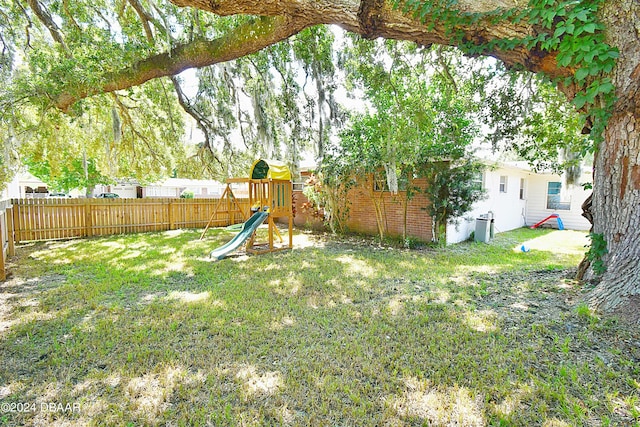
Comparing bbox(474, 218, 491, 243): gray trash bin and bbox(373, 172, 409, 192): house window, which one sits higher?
bbox(373, 172, 409, 192): house window

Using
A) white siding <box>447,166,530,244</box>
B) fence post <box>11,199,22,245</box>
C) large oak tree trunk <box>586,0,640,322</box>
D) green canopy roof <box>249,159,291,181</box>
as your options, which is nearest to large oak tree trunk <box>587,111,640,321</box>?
large oak tree trunk <box>586,0,640,322</box>

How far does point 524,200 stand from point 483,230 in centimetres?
535

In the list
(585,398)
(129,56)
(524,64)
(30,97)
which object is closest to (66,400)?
(585,398)

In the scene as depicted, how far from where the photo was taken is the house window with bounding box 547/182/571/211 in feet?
38.4

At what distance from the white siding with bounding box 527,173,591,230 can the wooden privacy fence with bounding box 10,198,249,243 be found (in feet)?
39.9

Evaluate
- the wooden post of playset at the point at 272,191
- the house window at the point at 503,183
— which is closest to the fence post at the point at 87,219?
the wooden post of playset at the point at 272,191

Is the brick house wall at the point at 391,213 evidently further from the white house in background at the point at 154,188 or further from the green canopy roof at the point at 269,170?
the white house in background at the point at 154,188

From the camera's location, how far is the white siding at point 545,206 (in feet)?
37.2

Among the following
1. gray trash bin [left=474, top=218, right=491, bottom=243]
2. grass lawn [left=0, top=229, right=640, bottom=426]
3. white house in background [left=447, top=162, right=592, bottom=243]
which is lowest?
grass lawn [left=0, top=229, right=640, bottom=426]

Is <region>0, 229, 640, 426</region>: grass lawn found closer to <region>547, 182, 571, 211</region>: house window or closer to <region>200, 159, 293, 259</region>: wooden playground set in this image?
<region>200, 159, 293, 259</region>: wooden playground set

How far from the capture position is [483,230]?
28.6ft

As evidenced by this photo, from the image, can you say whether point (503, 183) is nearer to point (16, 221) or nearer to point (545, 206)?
point (545, 206)

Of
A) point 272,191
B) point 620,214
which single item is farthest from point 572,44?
point 272,191

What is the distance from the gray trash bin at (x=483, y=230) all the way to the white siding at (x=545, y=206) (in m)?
5.02
